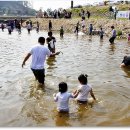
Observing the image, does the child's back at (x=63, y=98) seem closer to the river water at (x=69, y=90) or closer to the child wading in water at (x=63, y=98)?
the child wading in water at (x=63, y=98)

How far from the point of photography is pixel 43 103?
9672 millimetres

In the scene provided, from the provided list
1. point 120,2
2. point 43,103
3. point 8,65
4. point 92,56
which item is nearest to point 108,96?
point 43,103

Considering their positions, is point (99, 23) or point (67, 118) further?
point (99, 23)

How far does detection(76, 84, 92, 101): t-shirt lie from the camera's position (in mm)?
9266

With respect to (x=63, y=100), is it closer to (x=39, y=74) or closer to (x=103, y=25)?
(x=39, y=74)

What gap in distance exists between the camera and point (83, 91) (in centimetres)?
932

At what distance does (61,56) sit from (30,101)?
30.8ft

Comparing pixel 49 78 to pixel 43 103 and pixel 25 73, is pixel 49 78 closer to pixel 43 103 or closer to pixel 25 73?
pixel 25 73

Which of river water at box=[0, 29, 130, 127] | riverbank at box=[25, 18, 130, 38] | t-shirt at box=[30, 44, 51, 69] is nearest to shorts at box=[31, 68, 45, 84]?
t-shirt at box=[30, 44, 51, 69]

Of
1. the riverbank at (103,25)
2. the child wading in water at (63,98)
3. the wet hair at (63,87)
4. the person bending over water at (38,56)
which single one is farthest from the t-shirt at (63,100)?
the riverbank at (103,25)

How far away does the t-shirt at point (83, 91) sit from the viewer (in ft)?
30.4

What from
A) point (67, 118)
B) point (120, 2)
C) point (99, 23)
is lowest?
point (67, 118)

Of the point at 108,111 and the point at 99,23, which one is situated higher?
the point at 99,23

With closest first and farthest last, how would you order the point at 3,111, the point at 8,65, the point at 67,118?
the point at 67,118 → the point at 3,111 → the point at 8,65
